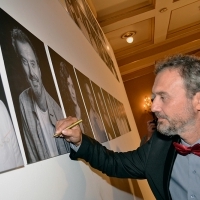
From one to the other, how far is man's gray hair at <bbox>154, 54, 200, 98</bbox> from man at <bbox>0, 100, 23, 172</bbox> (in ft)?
3.97

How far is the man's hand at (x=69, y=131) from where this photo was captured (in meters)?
1.08

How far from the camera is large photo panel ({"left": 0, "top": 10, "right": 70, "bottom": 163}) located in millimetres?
829

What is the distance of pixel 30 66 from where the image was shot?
985 millimetres

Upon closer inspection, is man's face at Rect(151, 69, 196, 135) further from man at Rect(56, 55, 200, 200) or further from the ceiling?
the ceiling

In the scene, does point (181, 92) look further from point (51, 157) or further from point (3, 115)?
point (3, 115)

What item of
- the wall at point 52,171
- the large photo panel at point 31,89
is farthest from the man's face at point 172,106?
the large photo panel at point 31,89

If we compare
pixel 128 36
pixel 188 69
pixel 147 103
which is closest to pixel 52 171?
pixel 188 69

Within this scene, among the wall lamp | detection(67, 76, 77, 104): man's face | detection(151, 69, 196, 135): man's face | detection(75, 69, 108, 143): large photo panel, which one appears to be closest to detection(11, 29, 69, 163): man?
detection(67, 76, 77, 104): man's face

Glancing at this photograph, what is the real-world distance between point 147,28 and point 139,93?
3576 mm

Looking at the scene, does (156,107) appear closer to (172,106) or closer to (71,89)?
(172,106)

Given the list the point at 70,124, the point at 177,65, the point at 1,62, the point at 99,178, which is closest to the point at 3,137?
the point at 1,62

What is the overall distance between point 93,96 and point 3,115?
132 cm

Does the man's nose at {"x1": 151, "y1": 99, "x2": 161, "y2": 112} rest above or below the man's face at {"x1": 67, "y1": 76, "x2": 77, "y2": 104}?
below

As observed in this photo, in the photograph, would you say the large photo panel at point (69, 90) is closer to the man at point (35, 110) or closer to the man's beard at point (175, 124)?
the man at point (35, 110)
